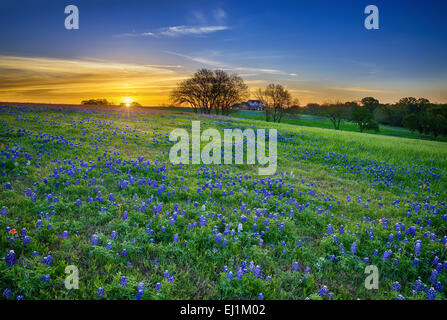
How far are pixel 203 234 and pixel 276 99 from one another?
253 ft

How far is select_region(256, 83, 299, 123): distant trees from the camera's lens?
2982 inches

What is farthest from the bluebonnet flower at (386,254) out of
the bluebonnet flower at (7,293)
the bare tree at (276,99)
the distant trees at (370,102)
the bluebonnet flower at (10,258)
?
the distant trees at (370,102)

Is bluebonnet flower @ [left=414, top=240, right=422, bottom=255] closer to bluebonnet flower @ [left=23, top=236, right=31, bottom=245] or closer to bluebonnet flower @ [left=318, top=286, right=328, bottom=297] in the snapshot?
bluebonnet flower @ [left=318, top=286, right=328, bottom=297]

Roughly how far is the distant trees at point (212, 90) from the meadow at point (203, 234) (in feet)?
189

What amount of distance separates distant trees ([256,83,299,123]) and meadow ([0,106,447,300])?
233ft

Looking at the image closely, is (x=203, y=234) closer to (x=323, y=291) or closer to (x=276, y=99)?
(x=323, y=291)

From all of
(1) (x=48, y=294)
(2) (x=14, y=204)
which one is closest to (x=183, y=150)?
(2) (x=14, y=204)

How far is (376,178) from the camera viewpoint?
998cm

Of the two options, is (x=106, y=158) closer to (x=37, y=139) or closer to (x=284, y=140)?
(x=37, y=139)

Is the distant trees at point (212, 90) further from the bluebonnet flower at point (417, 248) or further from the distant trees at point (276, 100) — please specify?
the bluebonnet flower at point (417, 248)

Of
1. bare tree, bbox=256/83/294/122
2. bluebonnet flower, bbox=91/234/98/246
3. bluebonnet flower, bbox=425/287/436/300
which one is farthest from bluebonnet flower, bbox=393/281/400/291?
bare tree, bbox=256/83/294/122

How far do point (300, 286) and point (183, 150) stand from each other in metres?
8.89

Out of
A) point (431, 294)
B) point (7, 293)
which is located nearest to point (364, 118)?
point (431, 294)

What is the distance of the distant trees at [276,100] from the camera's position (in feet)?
249
